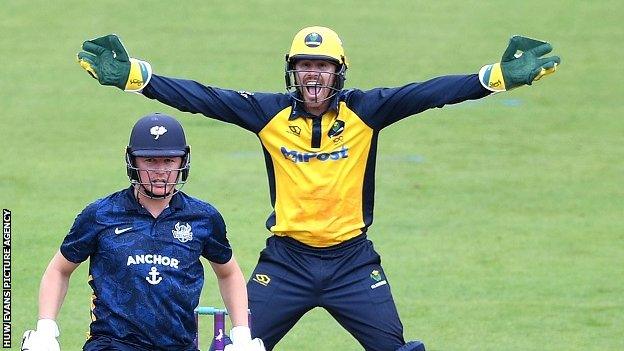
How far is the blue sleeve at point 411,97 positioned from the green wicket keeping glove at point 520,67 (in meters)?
0.08

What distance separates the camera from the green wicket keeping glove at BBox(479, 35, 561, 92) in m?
8.70

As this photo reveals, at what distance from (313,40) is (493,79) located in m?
1.11

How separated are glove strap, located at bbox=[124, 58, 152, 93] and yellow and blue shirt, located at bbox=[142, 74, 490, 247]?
0.25 feet

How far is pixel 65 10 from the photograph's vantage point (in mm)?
22406

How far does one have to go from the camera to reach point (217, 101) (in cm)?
904

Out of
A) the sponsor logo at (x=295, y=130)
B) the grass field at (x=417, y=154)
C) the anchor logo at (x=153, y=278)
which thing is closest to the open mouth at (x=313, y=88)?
the sponsor logo at (x=295, y=130)

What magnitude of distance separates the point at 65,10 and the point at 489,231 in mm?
9789

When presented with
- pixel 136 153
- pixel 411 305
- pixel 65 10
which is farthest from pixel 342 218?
pixel 65 10

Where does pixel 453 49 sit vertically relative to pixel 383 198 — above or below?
above

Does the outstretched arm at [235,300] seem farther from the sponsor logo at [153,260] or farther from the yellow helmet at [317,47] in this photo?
the yellow helmet at [317,47]

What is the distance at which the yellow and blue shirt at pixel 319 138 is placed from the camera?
8.97 m

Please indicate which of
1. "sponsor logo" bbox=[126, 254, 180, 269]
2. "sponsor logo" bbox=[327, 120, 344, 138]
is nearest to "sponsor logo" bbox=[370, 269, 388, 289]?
"sponsor logo" bbox=[327, 120, 344, 138]

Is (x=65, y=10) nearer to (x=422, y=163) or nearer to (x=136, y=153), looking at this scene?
(x=422, y=163)

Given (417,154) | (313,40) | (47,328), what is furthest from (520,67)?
(417,154)
